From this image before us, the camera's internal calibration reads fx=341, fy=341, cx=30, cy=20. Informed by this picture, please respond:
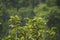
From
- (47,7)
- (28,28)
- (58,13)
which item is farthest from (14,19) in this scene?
(47,7)

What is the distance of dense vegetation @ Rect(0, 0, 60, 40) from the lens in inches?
589

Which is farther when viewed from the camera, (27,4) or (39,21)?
(27,4)

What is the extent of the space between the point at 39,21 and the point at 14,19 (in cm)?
116

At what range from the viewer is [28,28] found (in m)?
15.2

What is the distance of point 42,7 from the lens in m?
33.9

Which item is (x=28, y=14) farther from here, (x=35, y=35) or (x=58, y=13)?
(x=35, y=35)

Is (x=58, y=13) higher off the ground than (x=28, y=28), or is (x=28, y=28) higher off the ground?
(x=28, y=28)

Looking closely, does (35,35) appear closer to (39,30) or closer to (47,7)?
(39,30)

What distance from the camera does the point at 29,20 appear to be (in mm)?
15477

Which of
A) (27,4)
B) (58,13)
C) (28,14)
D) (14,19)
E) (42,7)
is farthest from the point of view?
(27,4)

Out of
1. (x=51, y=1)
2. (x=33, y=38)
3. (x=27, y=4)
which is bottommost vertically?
(x=27, y=4)

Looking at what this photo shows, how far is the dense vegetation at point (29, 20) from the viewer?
1496 centimetres

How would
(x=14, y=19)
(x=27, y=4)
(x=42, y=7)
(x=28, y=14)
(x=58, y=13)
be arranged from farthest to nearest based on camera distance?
(x=27, y=4), (x=28, y=14), (x=42, y=7), (x=58, y=13), (x=14, y=19)

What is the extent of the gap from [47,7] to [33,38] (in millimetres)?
19263
